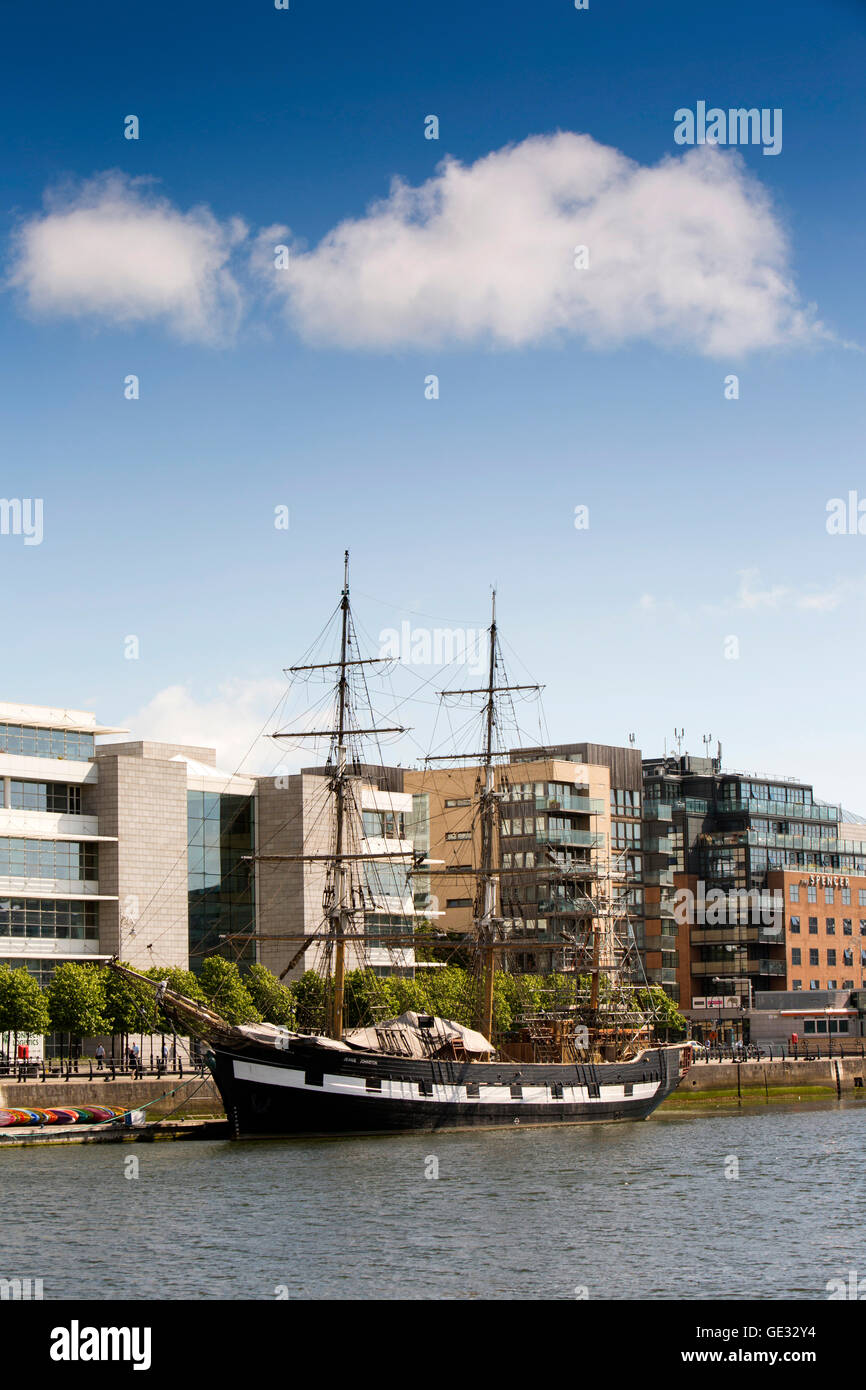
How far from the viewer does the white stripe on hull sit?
7281 centimetres

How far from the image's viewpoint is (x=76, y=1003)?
94250mm

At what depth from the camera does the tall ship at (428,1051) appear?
73.2 m

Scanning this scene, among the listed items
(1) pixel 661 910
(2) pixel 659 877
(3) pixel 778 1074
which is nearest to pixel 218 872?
(3) pixel 778 1074

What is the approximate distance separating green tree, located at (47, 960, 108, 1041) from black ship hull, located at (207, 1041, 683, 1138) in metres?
18.9

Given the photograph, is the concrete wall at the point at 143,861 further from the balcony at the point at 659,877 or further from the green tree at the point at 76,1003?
the balcony at the point at 659,877

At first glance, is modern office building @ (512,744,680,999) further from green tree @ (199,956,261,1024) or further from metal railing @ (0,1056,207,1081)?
metal railing @ (0,1056,207,1081)

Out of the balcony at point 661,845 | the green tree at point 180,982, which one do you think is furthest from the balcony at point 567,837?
the green tree at point 180,982

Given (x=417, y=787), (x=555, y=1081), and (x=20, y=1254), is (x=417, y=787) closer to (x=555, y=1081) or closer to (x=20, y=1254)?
(x=555, y=1081)

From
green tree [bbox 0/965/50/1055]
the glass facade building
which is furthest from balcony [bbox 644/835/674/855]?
green tree [bbox 0/965/50/1055]

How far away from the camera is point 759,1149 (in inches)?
2800

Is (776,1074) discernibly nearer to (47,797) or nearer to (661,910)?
(47,797)

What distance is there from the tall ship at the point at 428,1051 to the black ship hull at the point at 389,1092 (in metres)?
0.06

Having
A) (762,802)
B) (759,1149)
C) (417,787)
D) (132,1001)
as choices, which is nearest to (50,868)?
(132,1001)
